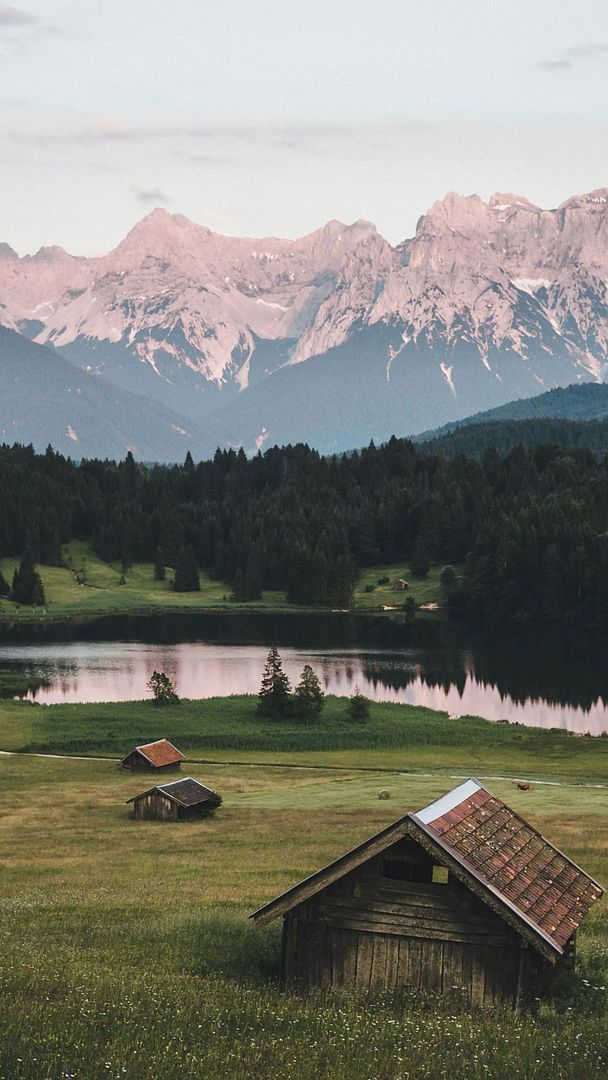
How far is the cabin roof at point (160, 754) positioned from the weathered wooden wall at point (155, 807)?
15633 mm

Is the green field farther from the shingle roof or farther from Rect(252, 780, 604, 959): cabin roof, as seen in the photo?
Rect(252, 780, 604, 959): cabin roof

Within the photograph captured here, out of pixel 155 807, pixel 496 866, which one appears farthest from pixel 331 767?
pixel 496 866

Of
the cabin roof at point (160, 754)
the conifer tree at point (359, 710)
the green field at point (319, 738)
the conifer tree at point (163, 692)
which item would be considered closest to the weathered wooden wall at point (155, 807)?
the cabin roof at point (160, 754)

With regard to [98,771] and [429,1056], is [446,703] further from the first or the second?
[429,1056]

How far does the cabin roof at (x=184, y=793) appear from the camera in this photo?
206 feet

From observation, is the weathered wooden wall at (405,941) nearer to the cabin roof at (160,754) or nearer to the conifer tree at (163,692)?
the cabin roof at (160,754)

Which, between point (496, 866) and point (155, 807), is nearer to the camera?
point (496, 866)

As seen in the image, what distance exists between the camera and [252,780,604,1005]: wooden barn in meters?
23.2

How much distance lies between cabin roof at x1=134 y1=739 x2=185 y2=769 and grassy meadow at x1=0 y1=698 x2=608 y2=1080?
59.1 inches

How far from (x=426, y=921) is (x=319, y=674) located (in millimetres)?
112712

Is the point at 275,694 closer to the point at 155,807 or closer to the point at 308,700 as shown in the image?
the point at 308,700

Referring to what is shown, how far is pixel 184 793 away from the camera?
63.8 m

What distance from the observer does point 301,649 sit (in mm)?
160750

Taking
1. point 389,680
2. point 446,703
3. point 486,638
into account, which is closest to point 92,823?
point 446,703
